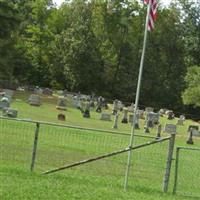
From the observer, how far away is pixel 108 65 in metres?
79.6

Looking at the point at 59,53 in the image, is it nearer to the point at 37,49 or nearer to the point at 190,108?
the point at 37,49

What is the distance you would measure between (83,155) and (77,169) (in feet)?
10.7

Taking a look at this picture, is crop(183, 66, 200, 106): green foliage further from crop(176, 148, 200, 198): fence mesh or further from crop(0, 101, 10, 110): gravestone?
crop(176, 148, 200, 198): fence mesh

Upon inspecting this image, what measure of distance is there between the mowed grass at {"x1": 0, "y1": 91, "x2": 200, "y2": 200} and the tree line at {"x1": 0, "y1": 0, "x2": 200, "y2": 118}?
50999 millimetres

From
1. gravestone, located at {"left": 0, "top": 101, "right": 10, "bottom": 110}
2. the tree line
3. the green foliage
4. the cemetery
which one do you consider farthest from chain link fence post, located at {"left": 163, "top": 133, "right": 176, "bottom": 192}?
the tree line

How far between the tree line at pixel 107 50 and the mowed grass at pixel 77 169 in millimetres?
50999

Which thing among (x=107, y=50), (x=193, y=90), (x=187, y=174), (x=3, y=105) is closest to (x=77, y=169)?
(x=187, y=174)

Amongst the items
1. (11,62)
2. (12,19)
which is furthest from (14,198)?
(11,62)

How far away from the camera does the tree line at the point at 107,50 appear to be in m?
76.8

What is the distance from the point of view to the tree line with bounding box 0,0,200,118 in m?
76.8

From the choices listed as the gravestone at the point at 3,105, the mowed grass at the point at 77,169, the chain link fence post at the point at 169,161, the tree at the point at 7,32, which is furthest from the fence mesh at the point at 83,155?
the tree at the point at 7,32

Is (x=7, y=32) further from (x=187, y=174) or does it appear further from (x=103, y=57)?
(x=187, y=174)

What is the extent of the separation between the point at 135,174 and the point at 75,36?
63640 mm

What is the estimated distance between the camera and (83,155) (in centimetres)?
1881
